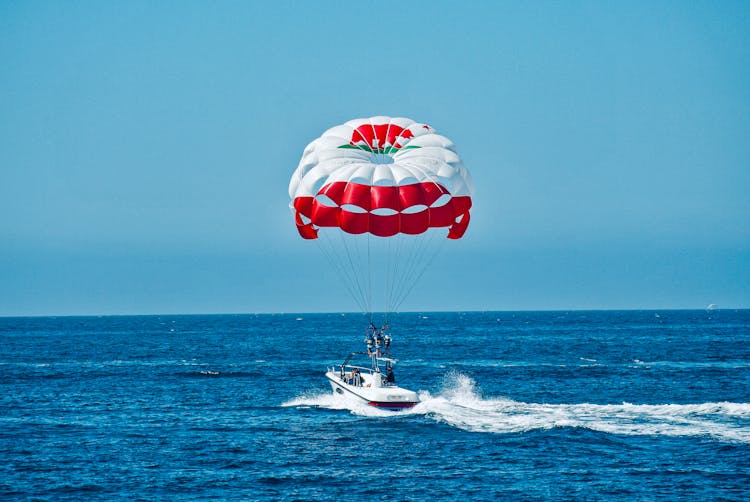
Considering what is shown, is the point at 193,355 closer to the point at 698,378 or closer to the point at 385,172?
the point at 698,378

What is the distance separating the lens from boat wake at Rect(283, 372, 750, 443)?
34.2 metres

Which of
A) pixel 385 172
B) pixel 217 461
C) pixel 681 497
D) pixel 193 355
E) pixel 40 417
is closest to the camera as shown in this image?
pixel 681 497

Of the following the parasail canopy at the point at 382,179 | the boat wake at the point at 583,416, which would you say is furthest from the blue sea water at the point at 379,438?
the parasail canopy at the point at 382,179

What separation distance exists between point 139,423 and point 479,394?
61.0 ft

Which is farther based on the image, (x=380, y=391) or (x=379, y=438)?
(x=380, y=391)

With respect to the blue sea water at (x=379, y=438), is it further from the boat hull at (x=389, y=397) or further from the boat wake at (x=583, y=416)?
the boat hull at (x=389, y=397)

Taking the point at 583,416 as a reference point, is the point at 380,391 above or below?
above

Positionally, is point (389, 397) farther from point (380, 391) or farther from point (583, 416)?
point (583, 416)

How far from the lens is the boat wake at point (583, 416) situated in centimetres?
3422

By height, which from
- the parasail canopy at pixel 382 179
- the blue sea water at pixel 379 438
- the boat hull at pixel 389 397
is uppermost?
the parasail canopy at pixel 382 179

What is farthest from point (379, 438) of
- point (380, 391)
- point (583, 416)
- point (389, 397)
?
point (583, 416)

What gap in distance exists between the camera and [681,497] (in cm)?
2498

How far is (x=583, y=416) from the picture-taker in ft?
124

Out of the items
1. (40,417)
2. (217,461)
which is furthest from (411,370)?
(217,461)
